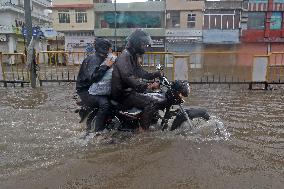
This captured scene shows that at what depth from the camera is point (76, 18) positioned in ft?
115

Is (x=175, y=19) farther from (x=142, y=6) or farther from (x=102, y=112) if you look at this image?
(x=102, y=112)

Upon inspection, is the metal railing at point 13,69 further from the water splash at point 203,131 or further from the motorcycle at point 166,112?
the water splash at point 203,131

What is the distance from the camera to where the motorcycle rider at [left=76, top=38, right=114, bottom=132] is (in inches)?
197

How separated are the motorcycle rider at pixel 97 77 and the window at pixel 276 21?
98.9 feet

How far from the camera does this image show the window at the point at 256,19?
3148 cm

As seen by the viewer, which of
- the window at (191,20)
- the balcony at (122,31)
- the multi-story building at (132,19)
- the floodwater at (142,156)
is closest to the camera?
the floodwater at (142,156)

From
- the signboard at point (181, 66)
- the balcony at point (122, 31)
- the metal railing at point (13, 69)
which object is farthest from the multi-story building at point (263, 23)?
the metal railing at point (13, 69)

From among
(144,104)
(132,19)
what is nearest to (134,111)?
(144,104)

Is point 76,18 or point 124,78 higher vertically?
point 76,18

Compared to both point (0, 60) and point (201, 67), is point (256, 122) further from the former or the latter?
point (0, 60)

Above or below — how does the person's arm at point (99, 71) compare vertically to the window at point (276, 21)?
below

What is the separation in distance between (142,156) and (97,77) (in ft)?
4.86

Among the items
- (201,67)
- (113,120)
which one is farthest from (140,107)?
(201,67)

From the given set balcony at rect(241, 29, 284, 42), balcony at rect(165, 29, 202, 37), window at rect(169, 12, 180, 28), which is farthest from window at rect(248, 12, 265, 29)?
window at rect(169, 12, 180, 28)
